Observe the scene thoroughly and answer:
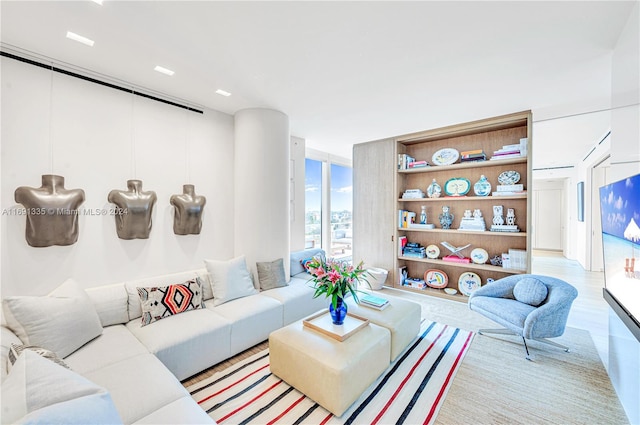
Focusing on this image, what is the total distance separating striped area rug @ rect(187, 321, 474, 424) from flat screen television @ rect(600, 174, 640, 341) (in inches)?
48.5

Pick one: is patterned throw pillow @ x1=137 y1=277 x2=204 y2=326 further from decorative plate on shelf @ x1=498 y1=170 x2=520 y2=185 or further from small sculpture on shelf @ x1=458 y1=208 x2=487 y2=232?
decorative plate on shelf @ x1=498 y1=170 x2=520 y2=185

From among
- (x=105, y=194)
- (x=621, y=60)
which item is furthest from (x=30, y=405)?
(x=621, y=60)

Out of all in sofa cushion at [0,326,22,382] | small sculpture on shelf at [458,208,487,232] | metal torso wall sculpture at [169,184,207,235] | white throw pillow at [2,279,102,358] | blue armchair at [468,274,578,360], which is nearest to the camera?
sofa cushion at [0,326,22,382]

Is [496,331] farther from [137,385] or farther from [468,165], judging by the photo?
[137,385]

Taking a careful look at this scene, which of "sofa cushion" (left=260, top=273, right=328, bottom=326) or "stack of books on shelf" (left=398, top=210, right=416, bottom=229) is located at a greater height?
"stack of books on shelf" (left=398, top=210, right=416, bottom=229)

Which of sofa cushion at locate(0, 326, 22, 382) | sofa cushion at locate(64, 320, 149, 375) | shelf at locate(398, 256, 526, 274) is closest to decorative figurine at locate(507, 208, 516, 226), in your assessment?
shelf at locate(398, 256, 526, 274)

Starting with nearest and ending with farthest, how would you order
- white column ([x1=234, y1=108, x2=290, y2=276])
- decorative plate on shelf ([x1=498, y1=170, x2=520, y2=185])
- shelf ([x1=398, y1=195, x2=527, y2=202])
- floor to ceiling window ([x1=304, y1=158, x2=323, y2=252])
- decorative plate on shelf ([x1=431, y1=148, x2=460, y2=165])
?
1. white column ([x1=234, y1=108, x2=290, y2=276])
2. shelf ([x1=398, y1=195, x2=527, y2=202])
3. decorative plate on shelf ([x1=498, y1=170, x2=520, y2=185])
4. decorative plate on shelf ([x1=431, y1=148, x2=460, y2=165])
5. floor to ceiling window ([x1=304, y1=158, x2=323, y2=252])

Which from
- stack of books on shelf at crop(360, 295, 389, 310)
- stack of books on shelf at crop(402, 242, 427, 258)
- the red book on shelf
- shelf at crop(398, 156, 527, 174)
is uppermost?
shelf at crop(398, 156, 527, 174)

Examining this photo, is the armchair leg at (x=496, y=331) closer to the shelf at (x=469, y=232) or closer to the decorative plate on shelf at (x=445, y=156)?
the shelf at (x=469, y=232)

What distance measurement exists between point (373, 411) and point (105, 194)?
9.61 feet

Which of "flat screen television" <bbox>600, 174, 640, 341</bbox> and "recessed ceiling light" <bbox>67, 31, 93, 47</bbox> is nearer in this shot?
"flat screen television" <bbox>600, 174, 640, 341</bbox>

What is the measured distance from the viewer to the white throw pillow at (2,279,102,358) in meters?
1.65

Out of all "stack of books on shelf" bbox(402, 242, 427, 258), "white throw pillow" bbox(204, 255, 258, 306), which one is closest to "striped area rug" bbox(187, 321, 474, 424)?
"white throw pillow" bbox(204, 255, 258, 306)

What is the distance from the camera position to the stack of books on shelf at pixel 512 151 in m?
3.34
